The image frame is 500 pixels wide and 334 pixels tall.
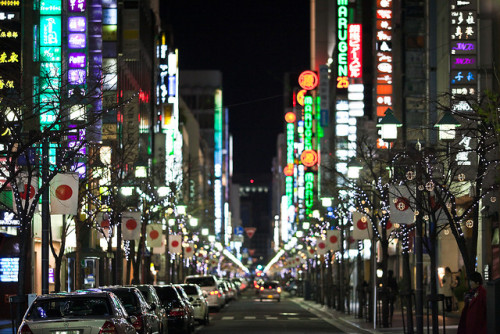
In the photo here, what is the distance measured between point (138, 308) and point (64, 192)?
15.3ft

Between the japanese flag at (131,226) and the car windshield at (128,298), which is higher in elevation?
the japanese flag at (131,226)

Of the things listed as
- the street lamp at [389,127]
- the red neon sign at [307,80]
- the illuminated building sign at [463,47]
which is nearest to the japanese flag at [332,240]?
the illuminated building sign at [463,47]

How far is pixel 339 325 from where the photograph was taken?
138 ft

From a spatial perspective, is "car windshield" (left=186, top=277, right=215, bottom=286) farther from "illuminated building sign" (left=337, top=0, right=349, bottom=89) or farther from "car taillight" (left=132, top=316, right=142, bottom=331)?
"car taillight" (left=132, top=316, right=142, bottom=331)

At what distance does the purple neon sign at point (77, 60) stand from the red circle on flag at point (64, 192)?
1840 cm

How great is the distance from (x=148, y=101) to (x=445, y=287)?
41179mm

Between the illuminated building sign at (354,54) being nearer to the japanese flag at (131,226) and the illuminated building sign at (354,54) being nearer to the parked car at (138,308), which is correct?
the japanese flag at (131,226)

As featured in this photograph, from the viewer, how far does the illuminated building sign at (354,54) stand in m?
80.7

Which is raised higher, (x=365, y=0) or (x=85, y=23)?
(x=365, y=0)

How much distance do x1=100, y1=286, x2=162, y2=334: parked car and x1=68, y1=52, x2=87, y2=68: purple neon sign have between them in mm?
21359

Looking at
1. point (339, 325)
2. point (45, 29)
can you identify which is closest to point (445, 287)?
point (339, 325)

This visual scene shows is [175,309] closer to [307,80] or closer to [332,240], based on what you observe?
[332,240]

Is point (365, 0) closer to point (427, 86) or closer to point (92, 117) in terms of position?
point (427, 86)

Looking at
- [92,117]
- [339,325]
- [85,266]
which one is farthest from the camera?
[85,266]
